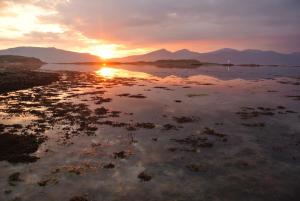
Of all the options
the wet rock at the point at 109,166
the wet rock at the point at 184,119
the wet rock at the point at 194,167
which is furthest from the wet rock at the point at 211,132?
the wet rock at the point at 109,166

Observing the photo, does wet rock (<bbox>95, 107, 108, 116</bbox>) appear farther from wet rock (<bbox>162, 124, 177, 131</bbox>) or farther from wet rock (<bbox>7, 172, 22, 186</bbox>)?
wet rock (<bbox>7, 172, 22, 186</bbox>)

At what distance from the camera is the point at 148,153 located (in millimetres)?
24625

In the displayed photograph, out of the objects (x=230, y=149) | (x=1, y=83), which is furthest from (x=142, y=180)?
(x=1, y=83)

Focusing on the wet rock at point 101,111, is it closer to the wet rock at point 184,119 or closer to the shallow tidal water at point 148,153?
the shallow tidal water at point 148,153

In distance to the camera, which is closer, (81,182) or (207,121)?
(81,182)

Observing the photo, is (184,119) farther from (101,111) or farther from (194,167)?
(194,167)

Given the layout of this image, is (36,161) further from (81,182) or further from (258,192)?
(258,192)

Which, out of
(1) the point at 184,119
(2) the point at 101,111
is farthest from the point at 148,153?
(2) the point at 101,111

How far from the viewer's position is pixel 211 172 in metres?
21.0

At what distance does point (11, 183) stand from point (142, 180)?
8.15m

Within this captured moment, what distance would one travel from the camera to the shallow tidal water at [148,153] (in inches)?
712

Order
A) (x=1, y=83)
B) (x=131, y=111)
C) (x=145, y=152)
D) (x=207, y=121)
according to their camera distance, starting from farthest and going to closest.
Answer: (x=1, y=83)
(x=131, y=111)
(x=207, y=121)
(x=145, y=152)

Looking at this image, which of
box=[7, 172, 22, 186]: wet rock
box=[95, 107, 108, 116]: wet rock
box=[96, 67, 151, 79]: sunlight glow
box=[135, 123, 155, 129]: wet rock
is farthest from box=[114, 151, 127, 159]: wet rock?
box=[96, 67, 151, 79]: sunlight glow

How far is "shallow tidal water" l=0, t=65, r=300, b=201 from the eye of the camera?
18.1m
